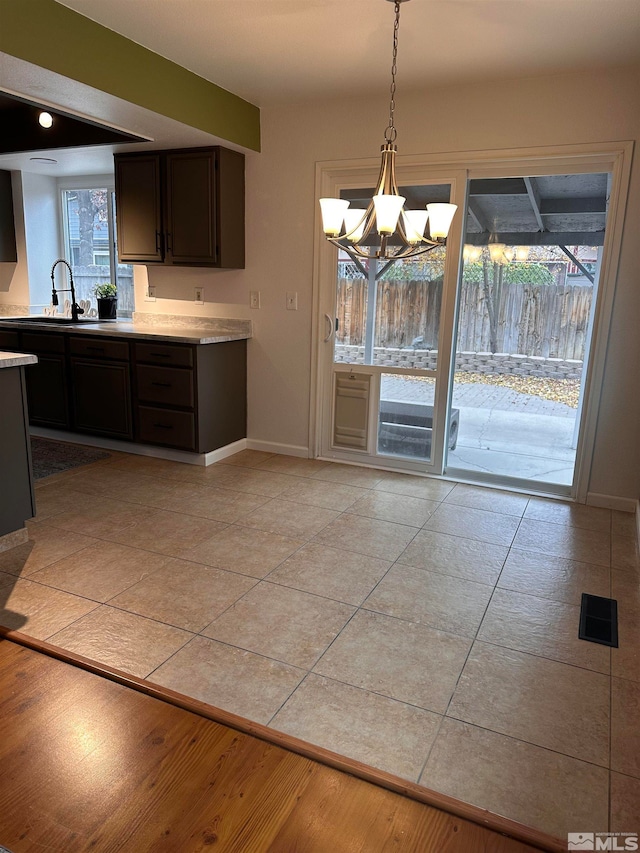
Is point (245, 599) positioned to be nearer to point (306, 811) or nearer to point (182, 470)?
point (306, 811)

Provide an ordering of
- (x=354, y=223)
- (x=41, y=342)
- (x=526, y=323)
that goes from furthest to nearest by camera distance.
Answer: (x=41, y=342) < (x=526, y=323) < (x=354, y=223)

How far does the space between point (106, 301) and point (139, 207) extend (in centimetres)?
115

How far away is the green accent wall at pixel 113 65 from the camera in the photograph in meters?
2.61

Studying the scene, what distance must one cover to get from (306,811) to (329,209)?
208 centimetres

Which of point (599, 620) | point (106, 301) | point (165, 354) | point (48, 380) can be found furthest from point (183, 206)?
point (599, 620)

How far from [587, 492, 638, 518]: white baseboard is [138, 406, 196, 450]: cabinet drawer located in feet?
8.79

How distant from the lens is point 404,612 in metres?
2.51

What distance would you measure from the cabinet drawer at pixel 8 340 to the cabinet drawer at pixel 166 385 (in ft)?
3.95

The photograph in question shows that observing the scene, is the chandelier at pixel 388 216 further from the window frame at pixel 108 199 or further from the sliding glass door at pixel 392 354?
the window frame at pixel 108 199

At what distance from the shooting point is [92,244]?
5.67 metres

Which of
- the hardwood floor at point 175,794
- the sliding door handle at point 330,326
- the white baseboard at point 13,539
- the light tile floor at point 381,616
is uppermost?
the sliding door handle at point 330,326

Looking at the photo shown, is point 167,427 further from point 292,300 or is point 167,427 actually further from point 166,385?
point 292,300

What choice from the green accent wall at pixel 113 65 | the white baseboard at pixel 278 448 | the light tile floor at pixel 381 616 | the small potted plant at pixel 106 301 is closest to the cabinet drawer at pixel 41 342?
the small potted plant at pixel 106 301

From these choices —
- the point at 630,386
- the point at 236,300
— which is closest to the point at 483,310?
the point at 630,386
